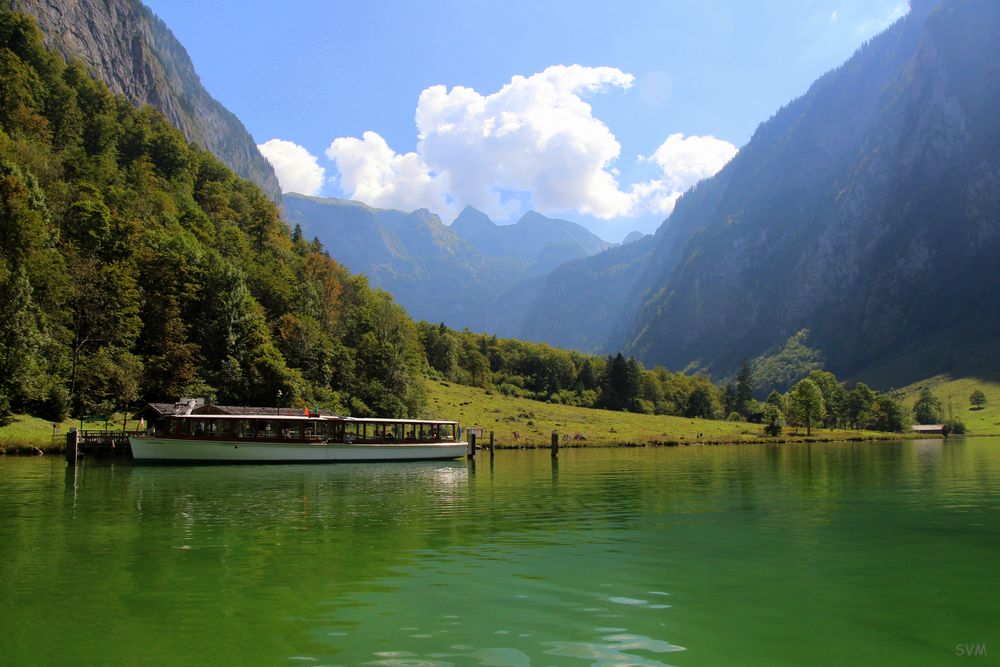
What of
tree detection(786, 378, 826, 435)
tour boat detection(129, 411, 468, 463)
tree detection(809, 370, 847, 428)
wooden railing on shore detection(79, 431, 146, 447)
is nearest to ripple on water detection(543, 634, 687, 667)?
tour boat detection(129, 411, 468, 463)

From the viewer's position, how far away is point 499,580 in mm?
15359

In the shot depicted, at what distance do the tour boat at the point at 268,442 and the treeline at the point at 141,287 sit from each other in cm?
1419

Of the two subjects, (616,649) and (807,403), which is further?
(807,403)

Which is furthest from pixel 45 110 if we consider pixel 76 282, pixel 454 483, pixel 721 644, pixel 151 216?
pixel 721 644

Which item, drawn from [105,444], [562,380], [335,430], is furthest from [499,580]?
[562,380]

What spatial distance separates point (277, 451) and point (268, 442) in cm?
115

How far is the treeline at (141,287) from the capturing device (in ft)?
226

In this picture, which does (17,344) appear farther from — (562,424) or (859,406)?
(859,406)

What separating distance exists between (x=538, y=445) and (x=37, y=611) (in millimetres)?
78988

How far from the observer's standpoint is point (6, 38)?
118m

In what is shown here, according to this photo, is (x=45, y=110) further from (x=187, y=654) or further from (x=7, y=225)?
(x=187, y=654)

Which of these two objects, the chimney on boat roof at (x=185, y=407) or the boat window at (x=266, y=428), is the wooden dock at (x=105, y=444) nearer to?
the chimney on boat roof at (x=185, y=407)

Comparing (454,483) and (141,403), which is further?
(141,403)

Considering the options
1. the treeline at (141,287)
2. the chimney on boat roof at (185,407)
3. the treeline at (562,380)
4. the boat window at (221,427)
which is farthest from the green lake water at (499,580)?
the treeline at (562,380)
